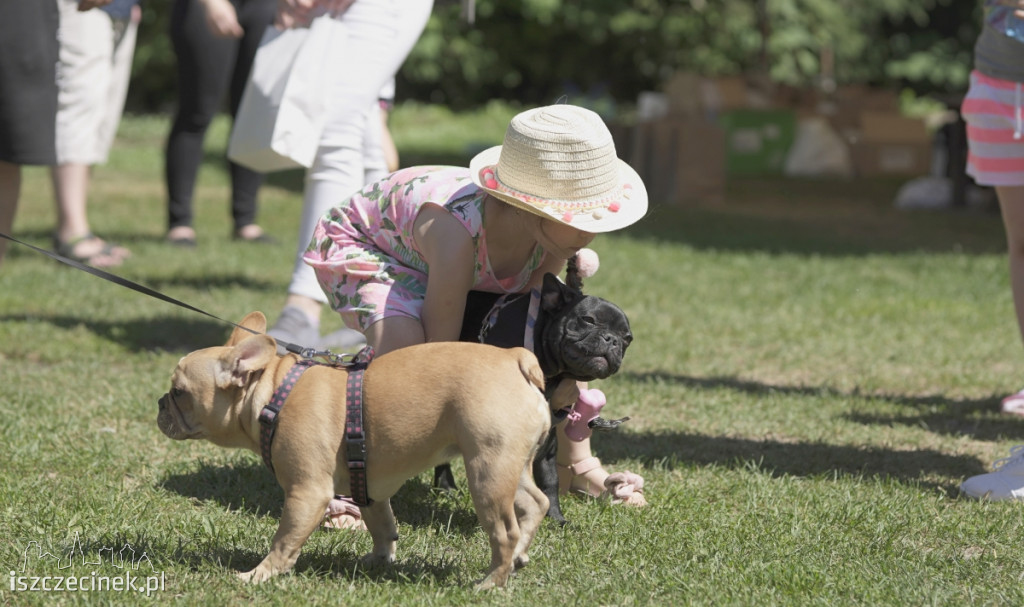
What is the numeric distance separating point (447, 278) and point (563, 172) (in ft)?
1.42

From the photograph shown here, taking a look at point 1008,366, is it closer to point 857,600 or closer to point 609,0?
point 857,600

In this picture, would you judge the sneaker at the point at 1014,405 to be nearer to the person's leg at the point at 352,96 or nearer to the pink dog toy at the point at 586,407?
the pink dog toy at the point at 586,407

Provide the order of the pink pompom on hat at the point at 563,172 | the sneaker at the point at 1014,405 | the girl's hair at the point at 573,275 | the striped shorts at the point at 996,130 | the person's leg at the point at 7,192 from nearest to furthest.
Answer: the pink pompom on hat at the point at 563,172, the girl's hair at the point at 573,275, the striped shorts at the point at 996,130, the person's leg at the point at 7,192, the sneaker at the point at 1014,405

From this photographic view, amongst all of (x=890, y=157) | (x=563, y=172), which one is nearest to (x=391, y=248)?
(x=563, y=172)

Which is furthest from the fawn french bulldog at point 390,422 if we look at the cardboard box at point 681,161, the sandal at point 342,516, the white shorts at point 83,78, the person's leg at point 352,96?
the cardboard box at point 681,161

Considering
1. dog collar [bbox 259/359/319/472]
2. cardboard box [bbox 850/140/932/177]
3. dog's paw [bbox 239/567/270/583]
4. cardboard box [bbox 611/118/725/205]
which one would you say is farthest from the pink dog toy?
cardboard box [bbox 850/140/932/177]

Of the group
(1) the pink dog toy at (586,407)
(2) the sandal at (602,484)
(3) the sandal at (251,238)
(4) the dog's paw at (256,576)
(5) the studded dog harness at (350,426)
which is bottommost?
(3) the sandal at (251,238)

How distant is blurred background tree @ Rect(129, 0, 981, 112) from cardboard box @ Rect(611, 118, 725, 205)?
603 cm

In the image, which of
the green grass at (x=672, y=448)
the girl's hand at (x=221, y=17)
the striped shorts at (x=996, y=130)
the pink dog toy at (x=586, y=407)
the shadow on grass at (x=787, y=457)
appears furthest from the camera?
the girl's hand at (x=221, y=17)

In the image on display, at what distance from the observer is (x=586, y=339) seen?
9.07 ft

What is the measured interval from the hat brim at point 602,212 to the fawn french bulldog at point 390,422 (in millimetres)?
520

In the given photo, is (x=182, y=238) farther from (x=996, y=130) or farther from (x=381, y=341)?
(x=996, y=130)

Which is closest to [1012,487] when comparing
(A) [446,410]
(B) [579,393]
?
(B) [579,393]

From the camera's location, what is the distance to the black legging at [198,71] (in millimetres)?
6746
